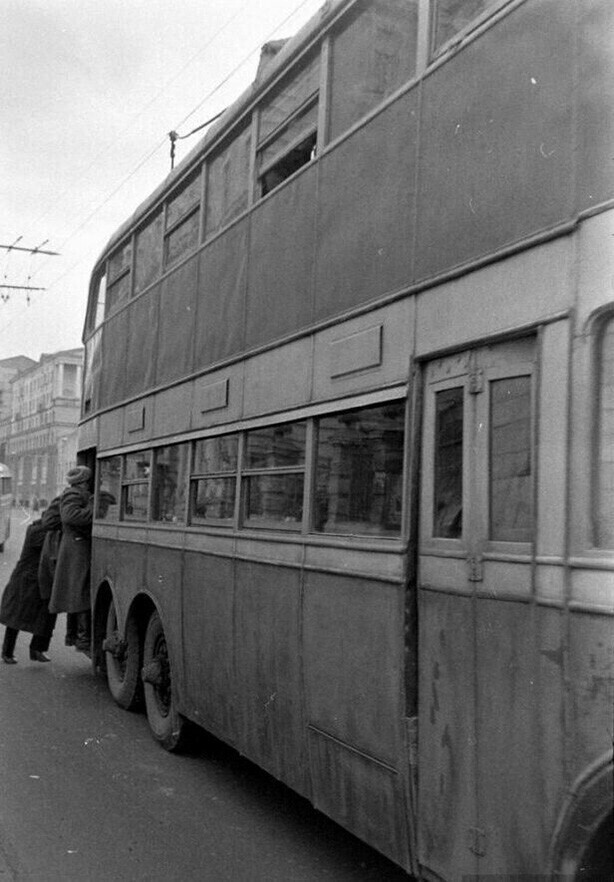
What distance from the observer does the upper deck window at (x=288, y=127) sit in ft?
15.2

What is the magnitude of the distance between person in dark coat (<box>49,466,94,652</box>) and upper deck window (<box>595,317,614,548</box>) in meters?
6.62

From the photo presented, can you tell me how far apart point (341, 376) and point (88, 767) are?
10.8 ft

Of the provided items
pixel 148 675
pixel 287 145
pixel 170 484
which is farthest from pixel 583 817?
pixel 148 675

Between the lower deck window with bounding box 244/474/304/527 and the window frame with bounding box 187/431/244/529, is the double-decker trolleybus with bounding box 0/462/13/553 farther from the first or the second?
the lower deck window with bounding box 244/474/304/527

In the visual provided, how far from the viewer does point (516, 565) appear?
9.14 feet

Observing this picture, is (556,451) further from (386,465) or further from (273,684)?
(273,684)

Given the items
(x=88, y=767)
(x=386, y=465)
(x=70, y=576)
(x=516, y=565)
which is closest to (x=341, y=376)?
(x=386, y=465)

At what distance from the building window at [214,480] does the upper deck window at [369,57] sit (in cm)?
187

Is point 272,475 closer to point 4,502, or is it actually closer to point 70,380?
point 4,502

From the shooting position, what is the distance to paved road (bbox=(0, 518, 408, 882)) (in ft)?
14.1

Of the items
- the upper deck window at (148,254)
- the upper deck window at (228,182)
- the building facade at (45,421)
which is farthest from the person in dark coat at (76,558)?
the building facade at (45,421)

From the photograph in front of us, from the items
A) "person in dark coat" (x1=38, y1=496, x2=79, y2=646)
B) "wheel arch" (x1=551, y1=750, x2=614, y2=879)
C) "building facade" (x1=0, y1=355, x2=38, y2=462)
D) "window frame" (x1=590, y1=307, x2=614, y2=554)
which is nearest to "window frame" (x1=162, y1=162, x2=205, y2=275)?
"person in dark coat" (x1=38, y1=496, x2=79, y2=646)

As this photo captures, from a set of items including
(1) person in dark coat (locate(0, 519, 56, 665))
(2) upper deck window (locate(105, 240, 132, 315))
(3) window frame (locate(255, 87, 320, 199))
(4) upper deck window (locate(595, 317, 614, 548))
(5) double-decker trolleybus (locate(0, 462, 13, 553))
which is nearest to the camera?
(4) upper deck window (locate(595, 317, 614, 548))

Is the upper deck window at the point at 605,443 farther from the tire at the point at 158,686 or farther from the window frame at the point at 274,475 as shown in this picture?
the tire at the point at 158,686
